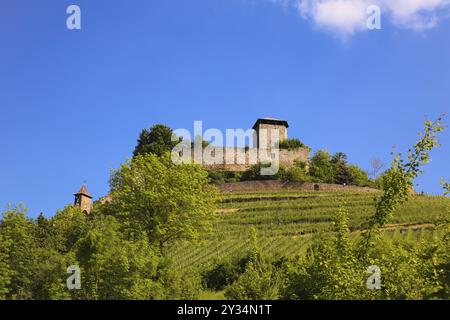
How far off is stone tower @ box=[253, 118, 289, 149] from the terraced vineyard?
2003cm

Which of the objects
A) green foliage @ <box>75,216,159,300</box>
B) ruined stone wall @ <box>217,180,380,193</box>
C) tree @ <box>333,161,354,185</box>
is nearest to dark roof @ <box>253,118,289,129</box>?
tree @ <box>333,161,354,185</box>

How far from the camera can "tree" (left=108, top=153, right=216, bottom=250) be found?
32094 millimetres

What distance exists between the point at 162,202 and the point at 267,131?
59100mm

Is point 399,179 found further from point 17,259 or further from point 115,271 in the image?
point 17,259

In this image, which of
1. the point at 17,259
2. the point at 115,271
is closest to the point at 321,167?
the point at 17,259

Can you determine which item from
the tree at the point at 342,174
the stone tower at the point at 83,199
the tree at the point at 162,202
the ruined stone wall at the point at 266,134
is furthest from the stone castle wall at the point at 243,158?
the tree at the point at 162,202

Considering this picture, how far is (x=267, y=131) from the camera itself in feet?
296

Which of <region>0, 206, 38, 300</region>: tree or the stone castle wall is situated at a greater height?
the stone castle wall

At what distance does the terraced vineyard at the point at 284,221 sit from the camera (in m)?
41.6

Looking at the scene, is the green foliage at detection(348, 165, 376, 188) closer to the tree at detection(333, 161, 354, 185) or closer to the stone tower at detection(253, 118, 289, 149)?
the tree at detection(333, 161, 354, 185)

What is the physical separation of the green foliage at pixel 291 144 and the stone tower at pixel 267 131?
194 centimetres

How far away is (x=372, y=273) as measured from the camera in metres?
14.6

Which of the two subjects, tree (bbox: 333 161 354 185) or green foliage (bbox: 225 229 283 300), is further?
tree (bbox: 333 161 354 185)

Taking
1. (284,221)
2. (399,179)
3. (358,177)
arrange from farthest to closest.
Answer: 1. (358,177)
2. (284,221)
3. (399,179)
